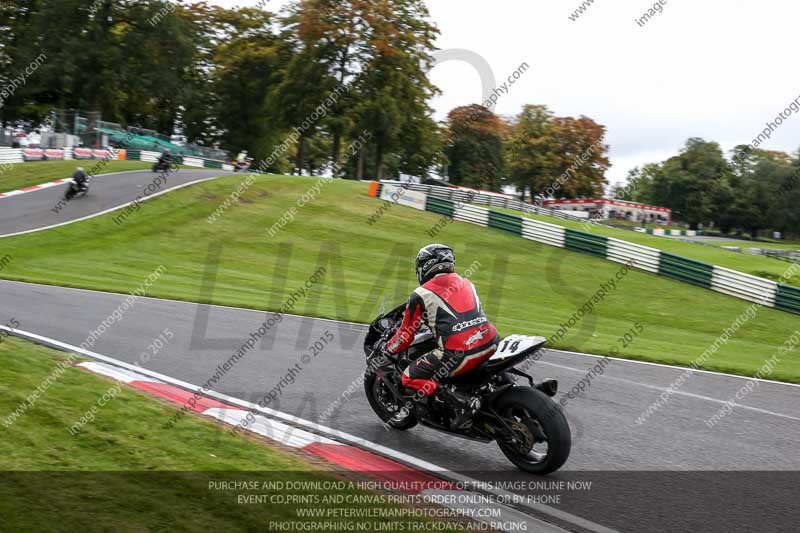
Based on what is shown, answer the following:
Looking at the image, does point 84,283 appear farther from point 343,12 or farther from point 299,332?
point 343,12

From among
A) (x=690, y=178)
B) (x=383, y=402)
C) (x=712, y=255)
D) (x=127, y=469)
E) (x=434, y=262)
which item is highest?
(x=690, y=178)

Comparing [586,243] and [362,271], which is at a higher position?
[586,243]

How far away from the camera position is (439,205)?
35.6m

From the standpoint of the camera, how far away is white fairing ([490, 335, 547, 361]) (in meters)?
6.07

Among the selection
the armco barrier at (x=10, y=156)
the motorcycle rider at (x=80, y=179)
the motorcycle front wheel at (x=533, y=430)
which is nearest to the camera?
the motorcycle front wheel at (x=533, y=430)

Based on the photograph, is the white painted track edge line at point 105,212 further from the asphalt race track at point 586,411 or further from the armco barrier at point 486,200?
the armco barrier at point 486,200

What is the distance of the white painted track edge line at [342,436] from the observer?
5180mm

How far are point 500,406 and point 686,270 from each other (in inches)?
832

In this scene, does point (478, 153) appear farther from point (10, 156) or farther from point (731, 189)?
point (10, 156)

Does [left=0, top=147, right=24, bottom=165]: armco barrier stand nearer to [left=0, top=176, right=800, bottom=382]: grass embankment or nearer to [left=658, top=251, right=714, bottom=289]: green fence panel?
[left=0, top=176, right=800, bottom=382]: grass embankment

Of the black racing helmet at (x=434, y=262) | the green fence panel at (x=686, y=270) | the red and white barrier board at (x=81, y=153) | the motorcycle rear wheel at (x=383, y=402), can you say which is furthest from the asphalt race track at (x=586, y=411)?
the red and white barrier board at (x=81, y=153)

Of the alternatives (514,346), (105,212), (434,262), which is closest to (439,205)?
(105,212)

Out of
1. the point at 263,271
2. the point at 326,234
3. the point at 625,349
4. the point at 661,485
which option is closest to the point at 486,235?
the point at 326,234

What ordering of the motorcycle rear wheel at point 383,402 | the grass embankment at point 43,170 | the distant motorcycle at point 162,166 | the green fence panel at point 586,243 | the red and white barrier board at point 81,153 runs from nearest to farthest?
the motorcycle rear wheel at point 383,402, the green fence panel at point 586,243, the grass embankment at point 43,170, the distant motorcycle at point 162,166, the red and white barrier board at point 81,153
